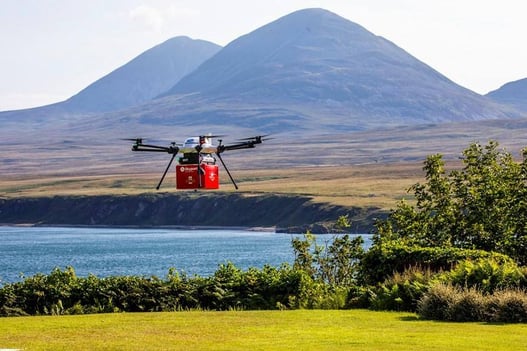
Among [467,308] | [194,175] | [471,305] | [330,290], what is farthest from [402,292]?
[194,175]

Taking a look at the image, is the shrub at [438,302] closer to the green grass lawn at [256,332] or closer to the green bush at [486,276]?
the green grass lawn at [256,332]

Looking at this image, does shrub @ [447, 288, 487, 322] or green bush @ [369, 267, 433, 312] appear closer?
shrub @ [447, 288, 487, 322]

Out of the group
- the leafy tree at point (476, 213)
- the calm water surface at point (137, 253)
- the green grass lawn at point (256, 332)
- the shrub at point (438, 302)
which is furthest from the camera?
the calm water surface at point (137, 253)

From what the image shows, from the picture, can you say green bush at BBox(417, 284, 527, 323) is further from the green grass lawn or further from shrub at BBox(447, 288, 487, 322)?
the green grass lawn

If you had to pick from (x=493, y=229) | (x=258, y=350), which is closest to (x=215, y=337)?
(x=258, y=350)

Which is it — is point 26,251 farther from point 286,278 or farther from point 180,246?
point 286,278

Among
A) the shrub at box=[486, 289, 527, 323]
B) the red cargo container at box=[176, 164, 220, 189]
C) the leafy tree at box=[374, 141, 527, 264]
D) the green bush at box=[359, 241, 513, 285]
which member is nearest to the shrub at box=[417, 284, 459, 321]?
the shrub at box=[486, 289, 527, 323]

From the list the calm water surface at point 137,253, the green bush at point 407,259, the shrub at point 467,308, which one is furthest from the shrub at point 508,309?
the calm water surface at point 137,253
